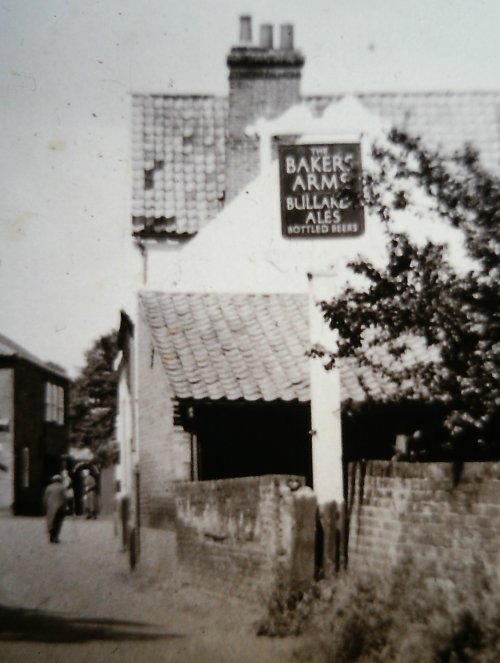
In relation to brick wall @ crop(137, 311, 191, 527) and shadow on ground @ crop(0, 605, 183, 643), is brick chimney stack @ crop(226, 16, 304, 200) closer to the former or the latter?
brick wall @ crop(137, 311, 191, 527)

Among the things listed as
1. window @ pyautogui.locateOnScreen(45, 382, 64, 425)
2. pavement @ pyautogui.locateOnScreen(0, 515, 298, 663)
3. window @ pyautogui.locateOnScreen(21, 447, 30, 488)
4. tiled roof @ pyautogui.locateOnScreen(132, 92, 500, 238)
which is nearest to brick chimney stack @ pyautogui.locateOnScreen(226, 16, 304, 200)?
tiled roof @ pyautogui.locateOnScreen(132, 92, 500, 238)

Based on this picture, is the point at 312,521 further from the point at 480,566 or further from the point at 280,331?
the point at 280,331

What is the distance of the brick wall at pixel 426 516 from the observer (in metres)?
7.14

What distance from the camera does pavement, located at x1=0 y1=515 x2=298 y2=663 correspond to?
8.20m

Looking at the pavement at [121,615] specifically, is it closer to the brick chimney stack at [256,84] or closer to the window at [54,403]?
the brick chimney stack at [256,84]

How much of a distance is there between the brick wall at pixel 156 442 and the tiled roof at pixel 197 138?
4.05m

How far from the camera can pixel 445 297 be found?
27.1ft

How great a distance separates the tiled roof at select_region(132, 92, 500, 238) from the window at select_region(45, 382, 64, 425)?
19.9 meters

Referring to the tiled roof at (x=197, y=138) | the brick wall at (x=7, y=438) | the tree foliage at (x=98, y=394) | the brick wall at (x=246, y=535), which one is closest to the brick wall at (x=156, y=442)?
the brick wall at (x=246, y=535)

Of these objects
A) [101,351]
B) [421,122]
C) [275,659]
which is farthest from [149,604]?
[101,351]

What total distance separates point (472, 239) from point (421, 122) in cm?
1358

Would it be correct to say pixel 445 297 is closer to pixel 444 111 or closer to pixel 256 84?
pixel 256 84

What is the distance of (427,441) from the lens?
30.4 feet

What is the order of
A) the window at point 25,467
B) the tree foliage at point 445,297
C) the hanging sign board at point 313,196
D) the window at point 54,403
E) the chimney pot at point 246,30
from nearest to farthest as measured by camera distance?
the tree foliage at point 445,297
the hanging sign board at point 313,196
the chimney pot at point 246,30
the window at point 25,467
the window at point 54,403
